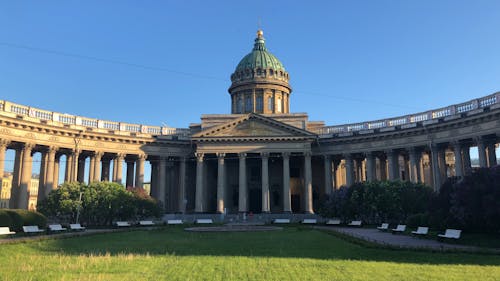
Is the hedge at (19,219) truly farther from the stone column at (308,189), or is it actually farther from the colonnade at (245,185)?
the stone column at (308,189)

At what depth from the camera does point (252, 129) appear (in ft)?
201

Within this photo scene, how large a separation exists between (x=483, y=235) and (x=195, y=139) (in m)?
41.7

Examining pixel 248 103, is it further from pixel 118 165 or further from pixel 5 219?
pixel 5 219

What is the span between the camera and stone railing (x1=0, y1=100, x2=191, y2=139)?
48.3 meters

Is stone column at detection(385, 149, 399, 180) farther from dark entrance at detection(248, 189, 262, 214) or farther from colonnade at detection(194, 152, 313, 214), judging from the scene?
dark entrance at detection(248, 189, 262, 214)

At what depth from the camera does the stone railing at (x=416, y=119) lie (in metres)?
46.7

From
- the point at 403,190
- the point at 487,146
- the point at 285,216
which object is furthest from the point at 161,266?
the point at 487,146

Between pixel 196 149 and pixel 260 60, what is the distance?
26.3m

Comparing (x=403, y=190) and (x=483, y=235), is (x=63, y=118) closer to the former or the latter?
(x=403, y=190)

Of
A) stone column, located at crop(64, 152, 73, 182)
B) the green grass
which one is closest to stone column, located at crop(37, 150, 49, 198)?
stone column, located at crop(64, 152, 73, 182)

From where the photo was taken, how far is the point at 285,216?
186 ft

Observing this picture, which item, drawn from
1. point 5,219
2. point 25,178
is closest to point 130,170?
point 25,178

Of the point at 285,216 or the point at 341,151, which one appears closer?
the point at 285,216

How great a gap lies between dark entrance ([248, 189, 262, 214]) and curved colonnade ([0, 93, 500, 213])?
5.31 m
